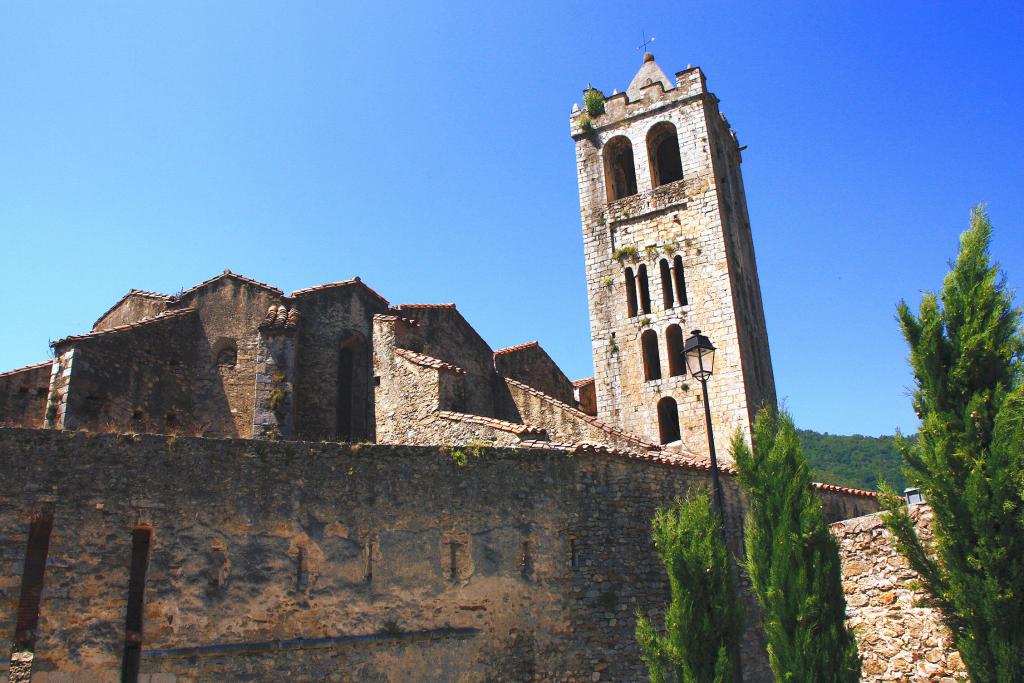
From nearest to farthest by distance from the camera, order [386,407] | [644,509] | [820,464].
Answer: [644,509] < [386,407] < [820,464]

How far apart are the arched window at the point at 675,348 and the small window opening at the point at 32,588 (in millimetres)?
19606

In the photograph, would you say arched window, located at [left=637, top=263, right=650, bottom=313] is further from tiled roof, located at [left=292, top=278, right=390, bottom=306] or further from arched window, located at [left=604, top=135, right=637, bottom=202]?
tiled roof, located at [left=292, top=278, right=390, bottom=306]

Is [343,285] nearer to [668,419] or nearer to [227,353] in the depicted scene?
[227,353]

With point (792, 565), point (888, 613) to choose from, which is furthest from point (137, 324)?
point (888, 613)

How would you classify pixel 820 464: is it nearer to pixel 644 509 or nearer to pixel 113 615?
pixel 644 509

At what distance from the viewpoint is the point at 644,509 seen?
15.7 meters

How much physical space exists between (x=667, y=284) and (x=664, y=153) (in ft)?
21.4

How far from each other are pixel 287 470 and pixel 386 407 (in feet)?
20.2

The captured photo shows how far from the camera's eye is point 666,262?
28.7 m

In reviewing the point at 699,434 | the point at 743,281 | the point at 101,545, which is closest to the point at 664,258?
the point at 743,281

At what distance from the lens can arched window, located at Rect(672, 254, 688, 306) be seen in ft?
93.0

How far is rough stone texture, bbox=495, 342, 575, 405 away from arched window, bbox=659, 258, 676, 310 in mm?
4393

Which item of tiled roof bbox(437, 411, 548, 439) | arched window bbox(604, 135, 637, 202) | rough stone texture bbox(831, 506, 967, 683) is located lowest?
rough stone texture bbox(831, 506, 967, 683)

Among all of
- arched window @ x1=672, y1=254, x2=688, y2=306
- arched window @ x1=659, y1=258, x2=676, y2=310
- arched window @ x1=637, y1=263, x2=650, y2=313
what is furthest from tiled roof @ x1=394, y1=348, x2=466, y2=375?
arched window @ x1=672, y1=254, x2=688, y2=306
